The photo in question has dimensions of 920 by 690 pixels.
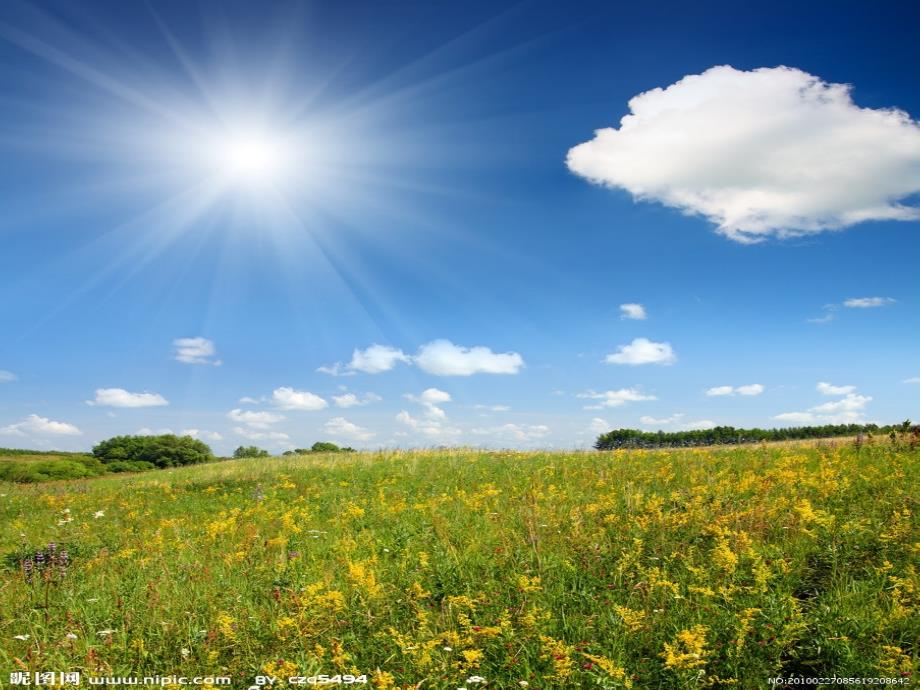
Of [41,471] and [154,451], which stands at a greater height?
[154,451]

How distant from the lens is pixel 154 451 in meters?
52.6

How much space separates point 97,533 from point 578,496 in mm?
10245

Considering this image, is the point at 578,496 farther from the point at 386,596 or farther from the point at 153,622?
the point at 153,622

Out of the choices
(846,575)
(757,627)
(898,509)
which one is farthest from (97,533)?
(898,509)

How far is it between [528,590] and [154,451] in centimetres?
5668

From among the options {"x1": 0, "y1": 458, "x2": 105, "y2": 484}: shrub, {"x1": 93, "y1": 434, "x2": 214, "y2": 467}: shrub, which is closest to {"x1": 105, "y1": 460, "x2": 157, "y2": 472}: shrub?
{"x1": 93, "y1": 434, "x2": 214, "y2": 467}: shrub

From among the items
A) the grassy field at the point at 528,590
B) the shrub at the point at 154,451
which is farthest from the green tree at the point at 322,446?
the grassy field at the point at 528,590

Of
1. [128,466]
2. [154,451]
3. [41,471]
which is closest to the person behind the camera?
[41,471]

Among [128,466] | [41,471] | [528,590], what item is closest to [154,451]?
[128,466]

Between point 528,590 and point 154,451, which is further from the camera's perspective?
point 154,451

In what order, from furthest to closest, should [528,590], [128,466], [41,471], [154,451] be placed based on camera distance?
[154,451] → [128,466] → [41,471] → [528,590]

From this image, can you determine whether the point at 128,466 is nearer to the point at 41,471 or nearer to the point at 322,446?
the point at 41,471

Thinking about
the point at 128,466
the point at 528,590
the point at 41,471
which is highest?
the point at 528,590

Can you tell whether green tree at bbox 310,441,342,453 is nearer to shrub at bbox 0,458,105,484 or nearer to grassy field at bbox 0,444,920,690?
shrub at bbox 0,458,105,484
